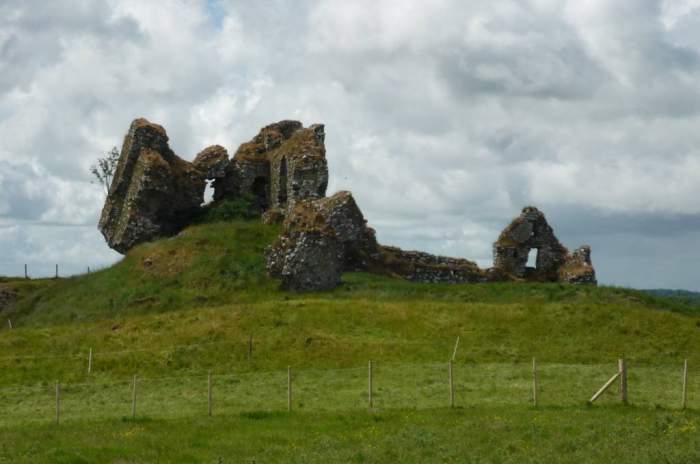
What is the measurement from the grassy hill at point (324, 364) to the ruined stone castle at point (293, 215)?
313 cm

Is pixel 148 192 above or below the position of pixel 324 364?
above

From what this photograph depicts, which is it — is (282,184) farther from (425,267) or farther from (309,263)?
(309,263)

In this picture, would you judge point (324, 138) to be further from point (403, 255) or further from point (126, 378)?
point (126, 378)

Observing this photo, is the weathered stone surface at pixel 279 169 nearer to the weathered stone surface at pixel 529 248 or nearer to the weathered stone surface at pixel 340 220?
the weathered stone surface at pixel 340 220

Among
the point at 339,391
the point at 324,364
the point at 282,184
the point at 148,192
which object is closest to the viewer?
the point at 339,391

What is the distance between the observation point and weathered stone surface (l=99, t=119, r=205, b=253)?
73.5 m

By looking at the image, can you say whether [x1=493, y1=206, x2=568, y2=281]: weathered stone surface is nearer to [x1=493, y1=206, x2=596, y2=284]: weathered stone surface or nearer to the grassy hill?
[x1=493, y1=206, x2=596, y2=284]: weathered stone surface

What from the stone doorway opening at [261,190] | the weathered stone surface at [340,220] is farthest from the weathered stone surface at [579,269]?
the stone doorway opening at [261,190]

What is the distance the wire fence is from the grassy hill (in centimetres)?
18

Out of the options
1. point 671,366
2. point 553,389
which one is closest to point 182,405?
point 553,389

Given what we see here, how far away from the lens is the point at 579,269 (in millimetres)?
70312

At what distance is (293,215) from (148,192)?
17178 millimetres

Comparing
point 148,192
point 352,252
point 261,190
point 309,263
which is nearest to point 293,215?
point 309,263

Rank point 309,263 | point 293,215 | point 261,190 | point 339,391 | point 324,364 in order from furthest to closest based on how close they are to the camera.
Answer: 1. point 261,190
2. point 293,215
3. point 309,263
4. point 324,364
5. point 339,391
